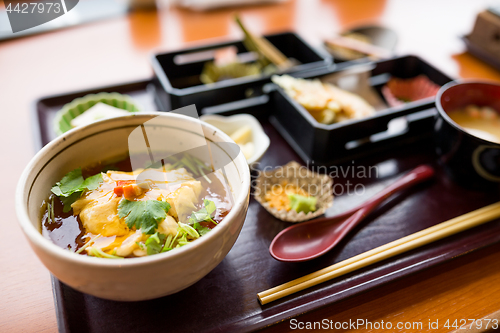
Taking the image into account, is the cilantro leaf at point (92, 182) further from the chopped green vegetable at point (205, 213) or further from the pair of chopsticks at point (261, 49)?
the pair of chopsticks at point (261, 49)

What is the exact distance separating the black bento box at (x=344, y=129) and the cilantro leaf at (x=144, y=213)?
56 cm

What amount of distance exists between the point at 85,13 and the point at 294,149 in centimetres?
168

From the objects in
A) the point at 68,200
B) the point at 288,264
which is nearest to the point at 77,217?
the point at 68,200

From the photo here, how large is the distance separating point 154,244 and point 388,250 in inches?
22.8

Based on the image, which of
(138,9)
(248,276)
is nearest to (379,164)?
(248,276)

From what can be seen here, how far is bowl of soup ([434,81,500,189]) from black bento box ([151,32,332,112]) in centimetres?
49

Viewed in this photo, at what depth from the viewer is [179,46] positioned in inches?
75.9

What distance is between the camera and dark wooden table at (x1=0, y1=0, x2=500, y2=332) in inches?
33.1

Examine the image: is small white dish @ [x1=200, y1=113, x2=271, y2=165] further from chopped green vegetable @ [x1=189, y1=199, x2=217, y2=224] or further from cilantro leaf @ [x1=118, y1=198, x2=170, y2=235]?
cilantro leaf @ [x1=118, y1=198, x2=170, y2=235]

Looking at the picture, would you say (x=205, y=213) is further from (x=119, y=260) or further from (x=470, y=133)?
(x=470, y=133)

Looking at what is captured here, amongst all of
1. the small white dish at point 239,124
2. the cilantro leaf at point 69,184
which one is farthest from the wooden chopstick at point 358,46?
the cilantro leaf at point 69,184

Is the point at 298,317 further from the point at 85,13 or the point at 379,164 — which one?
the point at 85,13

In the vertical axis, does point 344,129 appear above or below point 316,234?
above

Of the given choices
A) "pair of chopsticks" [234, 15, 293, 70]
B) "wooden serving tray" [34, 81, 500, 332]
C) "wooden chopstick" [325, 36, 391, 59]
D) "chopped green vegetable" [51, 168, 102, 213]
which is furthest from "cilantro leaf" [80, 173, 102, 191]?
"wooden chopstick" [325, 36, 391, 59]
